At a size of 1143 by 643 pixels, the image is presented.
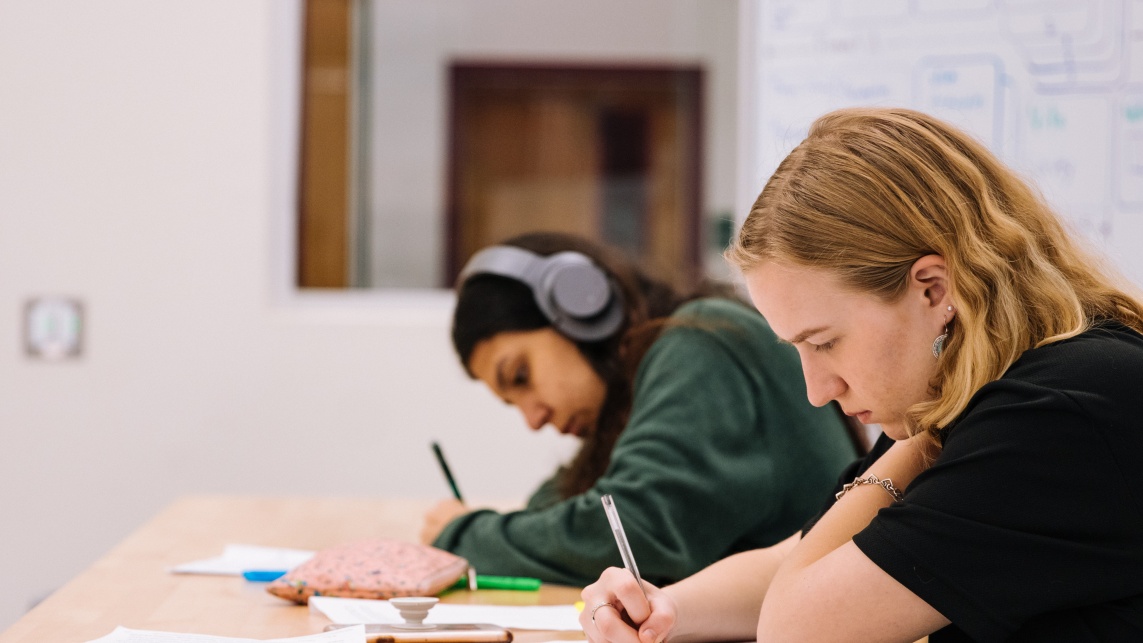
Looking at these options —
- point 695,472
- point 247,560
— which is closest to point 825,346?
point 695,472

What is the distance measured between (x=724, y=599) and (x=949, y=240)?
1.43 feet

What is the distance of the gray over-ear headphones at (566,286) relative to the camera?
1.53 meters

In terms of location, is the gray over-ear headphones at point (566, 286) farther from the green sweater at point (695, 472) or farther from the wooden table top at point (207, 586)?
the wooden table top at point (207, 586)

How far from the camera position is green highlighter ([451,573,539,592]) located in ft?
4.41

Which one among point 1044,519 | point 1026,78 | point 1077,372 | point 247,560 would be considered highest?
point 1026,78

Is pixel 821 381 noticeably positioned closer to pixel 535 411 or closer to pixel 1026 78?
pixel 535 411

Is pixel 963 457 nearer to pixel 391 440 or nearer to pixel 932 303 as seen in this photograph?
pixel 932 303

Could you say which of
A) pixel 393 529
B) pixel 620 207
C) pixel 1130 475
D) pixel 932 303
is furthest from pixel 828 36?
pixel 620 207

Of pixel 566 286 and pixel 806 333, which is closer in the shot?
pixel 806 333

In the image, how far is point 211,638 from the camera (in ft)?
3.37

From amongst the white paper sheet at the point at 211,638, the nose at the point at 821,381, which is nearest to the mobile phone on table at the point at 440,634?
the white paper sheet at the point at 211,638

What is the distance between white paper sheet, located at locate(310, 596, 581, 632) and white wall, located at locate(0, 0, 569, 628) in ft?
5.00

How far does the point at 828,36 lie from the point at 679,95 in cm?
171

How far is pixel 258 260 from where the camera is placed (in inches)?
106
